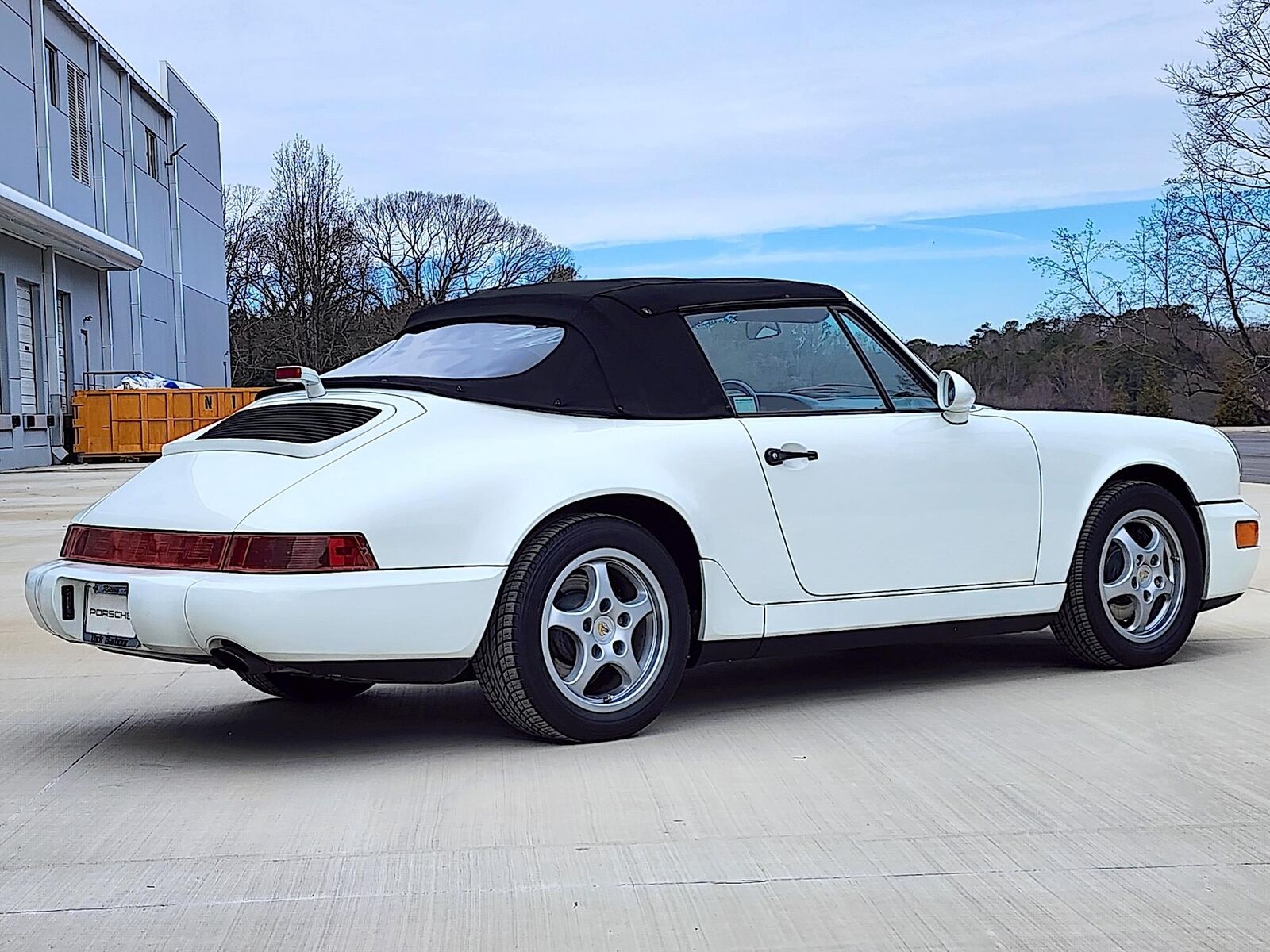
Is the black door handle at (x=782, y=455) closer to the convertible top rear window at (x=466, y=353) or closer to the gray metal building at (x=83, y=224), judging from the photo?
the convertible top rear window at (x=466, y=353)

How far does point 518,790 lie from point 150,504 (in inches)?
56.0

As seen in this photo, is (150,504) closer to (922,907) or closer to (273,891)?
(273,891)

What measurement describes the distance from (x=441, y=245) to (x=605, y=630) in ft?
208

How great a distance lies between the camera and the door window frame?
17.2 ft

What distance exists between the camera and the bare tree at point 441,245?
65625mm

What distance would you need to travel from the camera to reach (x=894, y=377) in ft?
18.2

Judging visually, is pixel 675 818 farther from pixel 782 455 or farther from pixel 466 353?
pixel 466 353

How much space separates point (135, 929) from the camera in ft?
10.3

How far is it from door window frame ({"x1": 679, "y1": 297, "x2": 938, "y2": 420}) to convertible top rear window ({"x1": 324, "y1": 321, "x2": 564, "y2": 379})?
0.52m

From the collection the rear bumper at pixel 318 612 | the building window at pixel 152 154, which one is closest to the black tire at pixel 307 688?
the rear bumper at pixel 318 612

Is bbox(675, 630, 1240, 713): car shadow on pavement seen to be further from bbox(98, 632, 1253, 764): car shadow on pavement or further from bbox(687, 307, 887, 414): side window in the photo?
bbox(687, 307, 887, 414): side window

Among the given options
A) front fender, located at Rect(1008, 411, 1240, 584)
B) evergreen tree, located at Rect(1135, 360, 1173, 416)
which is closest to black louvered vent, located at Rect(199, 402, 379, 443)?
front fender, located at Rect(1008, 411, 1240, 584)

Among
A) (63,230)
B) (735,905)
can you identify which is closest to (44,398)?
(63,230)

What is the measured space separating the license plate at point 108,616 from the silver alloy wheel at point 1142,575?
3444mm
